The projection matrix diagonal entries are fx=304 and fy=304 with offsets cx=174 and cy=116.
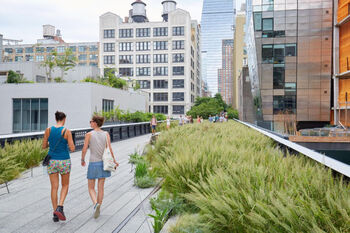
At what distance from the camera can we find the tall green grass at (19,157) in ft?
25.6

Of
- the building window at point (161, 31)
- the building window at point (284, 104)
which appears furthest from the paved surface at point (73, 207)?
the building window at point (161, 31)

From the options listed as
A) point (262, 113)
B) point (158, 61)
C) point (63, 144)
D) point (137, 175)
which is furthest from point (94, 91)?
point (158, 61)

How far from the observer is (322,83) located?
36.0 metres

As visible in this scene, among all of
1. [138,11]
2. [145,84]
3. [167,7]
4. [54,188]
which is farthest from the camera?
[138,11]

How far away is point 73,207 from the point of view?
239 inches

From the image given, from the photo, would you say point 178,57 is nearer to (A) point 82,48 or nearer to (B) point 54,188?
(A) point 82,48

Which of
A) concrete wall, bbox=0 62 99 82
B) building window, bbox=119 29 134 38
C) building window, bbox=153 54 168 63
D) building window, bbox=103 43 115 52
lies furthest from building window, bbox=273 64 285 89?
building window, bbox=103 43 115 52

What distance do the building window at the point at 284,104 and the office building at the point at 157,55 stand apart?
165 ft

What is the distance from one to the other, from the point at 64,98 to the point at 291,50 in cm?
2649

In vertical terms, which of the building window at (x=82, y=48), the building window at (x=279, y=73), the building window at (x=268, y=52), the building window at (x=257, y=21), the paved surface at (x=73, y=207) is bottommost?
the paved surface at (x=73, y=207)

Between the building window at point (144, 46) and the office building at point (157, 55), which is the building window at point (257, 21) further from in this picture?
the building window at point (144, 46)

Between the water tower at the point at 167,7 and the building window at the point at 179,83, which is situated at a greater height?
the water tower at the point at 167,7

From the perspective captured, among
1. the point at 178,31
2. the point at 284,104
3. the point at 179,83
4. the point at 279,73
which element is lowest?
the point at 284,104

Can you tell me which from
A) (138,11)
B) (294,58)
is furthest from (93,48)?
(294,58)
